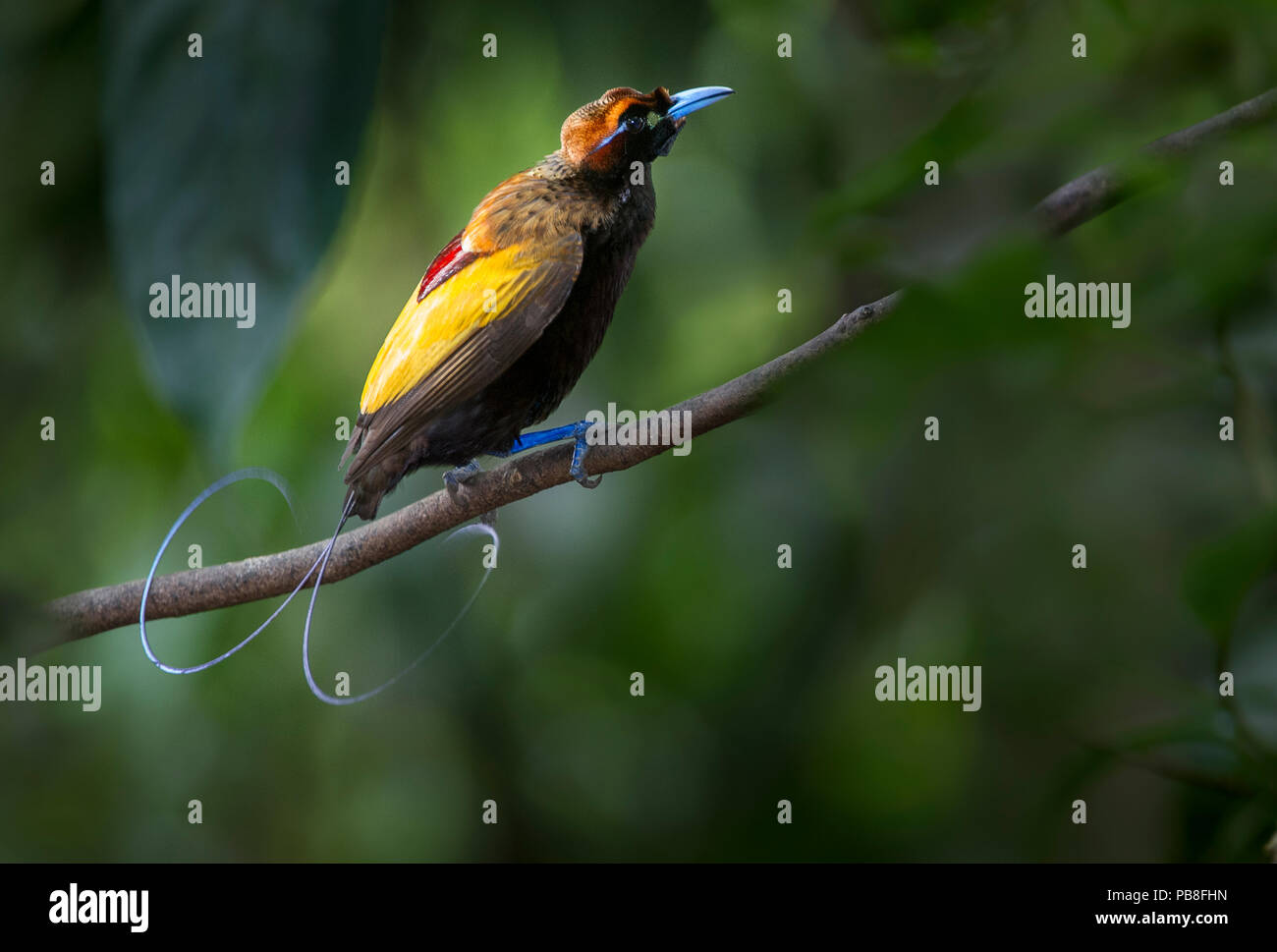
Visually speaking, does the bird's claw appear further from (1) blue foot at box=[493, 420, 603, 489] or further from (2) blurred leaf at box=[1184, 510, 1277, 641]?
(2) blurred leaf at box=[1184, 510, 1277, 641]

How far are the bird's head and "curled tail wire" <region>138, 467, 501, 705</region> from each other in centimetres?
40

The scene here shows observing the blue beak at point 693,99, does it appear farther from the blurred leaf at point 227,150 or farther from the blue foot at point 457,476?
the blue foot at point 457,476

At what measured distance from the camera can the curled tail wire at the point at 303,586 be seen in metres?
1.00

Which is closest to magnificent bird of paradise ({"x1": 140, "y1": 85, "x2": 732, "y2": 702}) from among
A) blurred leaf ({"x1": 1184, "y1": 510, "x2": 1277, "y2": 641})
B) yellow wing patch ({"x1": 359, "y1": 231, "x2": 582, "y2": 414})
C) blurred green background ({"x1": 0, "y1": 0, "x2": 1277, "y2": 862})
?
yellow wing patch ({"x1": 359, "y1": 231, "x2": 582, "y2": 414})

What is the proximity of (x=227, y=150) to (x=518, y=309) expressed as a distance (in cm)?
29

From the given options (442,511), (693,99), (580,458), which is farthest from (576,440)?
(693,99)

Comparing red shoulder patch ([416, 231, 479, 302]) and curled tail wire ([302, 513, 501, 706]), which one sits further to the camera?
curled tail wire ([302, 513, 501, 706])

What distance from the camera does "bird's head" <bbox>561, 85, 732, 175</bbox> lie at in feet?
3.39

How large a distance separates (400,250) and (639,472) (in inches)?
15.4

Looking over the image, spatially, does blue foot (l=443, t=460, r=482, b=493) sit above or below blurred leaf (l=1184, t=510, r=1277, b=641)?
above

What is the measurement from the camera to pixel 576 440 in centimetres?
92

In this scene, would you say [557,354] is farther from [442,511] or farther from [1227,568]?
[1227,568]

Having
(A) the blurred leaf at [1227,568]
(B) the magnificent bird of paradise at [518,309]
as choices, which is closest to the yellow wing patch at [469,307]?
(B) the magnificent bird of paradise at [518,309]
